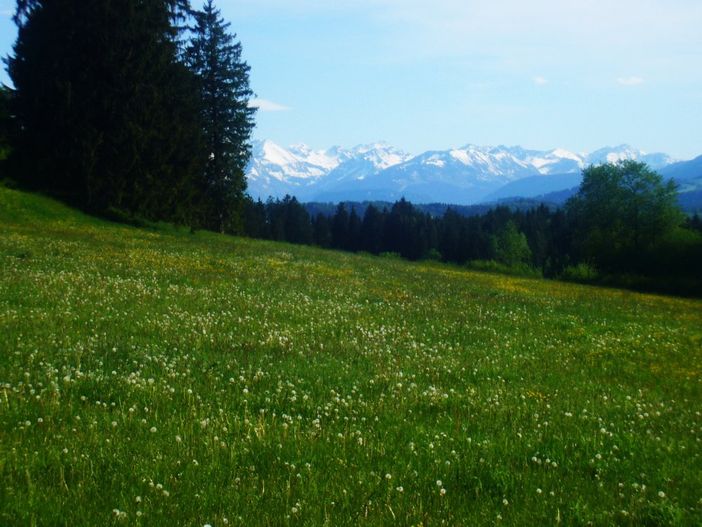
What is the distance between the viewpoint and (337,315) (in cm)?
1535

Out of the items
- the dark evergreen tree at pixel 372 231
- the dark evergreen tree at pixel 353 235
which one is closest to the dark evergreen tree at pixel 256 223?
the dark evergreen tree at pixel 353 235

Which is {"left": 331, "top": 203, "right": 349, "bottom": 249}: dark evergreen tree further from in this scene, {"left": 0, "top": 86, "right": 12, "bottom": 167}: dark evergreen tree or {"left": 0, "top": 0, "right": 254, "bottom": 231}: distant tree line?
{"left": 0, "top": 86, "right": 12, "bottom": 167}: dark evergreen tree

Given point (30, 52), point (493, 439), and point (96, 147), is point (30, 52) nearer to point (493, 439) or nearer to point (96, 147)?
point (96, 147)

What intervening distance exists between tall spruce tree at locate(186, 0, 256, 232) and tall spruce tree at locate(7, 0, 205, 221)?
38.4ft

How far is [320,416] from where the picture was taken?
7102 mm

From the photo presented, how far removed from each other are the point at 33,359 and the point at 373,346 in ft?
20.0

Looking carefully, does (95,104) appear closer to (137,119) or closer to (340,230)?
(137,119)

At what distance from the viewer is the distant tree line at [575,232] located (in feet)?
199

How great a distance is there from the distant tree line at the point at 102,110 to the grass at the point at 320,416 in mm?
25108

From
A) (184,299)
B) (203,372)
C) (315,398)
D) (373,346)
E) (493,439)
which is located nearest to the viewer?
(493,439)

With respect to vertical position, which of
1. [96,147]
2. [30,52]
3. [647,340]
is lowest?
[647,340]

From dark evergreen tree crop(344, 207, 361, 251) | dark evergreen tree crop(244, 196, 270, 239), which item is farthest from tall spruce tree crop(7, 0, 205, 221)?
dark evergreen tree crop(344, 207, 361, 251)

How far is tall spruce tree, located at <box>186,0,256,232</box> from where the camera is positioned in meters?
54.1

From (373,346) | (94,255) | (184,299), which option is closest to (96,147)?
(94,255)
